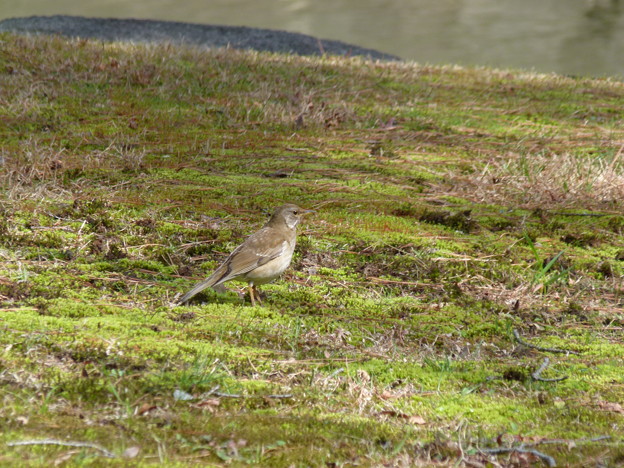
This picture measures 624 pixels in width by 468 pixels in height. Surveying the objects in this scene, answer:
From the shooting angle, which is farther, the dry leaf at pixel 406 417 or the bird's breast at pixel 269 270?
the bird's breast at pixel 269 270

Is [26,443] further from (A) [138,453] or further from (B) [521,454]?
(B) [521,454]

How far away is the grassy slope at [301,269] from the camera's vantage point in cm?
333

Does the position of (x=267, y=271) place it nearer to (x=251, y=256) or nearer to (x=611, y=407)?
(x=251, y=256)

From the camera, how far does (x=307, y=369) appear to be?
416 cm

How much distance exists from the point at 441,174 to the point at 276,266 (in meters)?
4.15

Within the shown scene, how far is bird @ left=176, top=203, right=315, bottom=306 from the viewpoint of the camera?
202 inches

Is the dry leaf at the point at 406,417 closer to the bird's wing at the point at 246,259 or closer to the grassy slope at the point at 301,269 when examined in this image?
the grassy slope at the point at 301,269

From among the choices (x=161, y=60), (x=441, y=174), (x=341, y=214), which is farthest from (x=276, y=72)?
(x=341, y=214)

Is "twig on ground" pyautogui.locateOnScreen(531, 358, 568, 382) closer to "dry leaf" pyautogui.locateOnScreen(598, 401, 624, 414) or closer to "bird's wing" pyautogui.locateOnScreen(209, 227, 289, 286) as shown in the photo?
"dry leaf" pyautogui.locateOnScreen(598, 401, 624, 414)

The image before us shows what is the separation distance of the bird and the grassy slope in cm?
18

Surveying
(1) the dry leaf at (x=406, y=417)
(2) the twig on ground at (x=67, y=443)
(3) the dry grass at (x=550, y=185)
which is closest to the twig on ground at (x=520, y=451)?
(1) the dry leaf at (x=406, y=417)

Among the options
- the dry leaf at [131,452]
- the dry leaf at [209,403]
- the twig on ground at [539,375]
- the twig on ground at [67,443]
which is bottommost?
the twig on ground at [539,375]

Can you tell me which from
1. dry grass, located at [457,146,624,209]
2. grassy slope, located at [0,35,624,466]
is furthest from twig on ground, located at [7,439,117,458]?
dry grass, located at [457,146,624,209]

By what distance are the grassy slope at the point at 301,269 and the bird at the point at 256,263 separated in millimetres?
184
